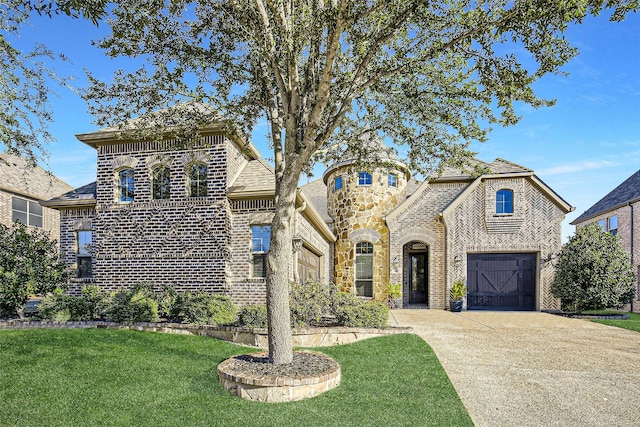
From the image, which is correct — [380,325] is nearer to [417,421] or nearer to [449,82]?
[417,421]

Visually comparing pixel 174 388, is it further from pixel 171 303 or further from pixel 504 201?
pixel 504 201

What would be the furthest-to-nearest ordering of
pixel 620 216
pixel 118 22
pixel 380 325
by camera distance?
1. pixel 620 216
2. pixel 380 325
3. pixel 118 22

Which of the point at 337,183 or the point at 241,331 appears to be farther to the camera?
the point at 337,183

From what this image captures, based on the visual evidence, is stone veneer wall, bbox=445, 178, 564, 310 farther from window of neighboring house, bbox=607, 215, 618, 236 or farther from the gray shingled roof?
Result: the gray shingled roof

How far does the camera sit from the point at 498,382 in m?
6.67

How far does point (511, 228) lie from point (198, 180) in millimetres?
13530

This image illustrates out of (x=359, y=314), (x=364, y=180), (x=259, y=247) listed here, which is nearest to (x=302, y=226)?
(x=259, y=247)

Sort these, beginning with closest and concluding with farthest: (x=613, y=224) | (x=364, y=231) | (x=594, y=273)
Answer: (x=594, y=273)
(x=364, y=231)
(x=613, y=224)

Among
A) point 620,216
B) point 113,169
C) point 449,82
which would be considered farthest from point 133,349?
point 620,216

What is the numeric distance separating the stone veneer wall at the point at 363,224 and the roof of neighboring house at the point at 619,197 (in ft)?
42.7

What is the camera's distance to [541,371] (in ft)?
24.0

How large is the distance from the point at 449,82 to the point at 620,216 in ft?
72.0

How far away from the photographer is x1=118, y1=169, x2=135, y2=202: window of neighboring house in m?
12.5

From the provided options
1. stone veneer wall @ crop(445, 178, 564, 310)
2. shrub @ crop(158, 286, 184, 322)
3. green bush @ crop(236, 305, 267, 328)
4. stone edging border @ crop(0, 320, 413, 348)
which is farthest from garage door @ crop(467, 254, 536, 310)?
shrub @ crop(158, 286, 184, 322)
